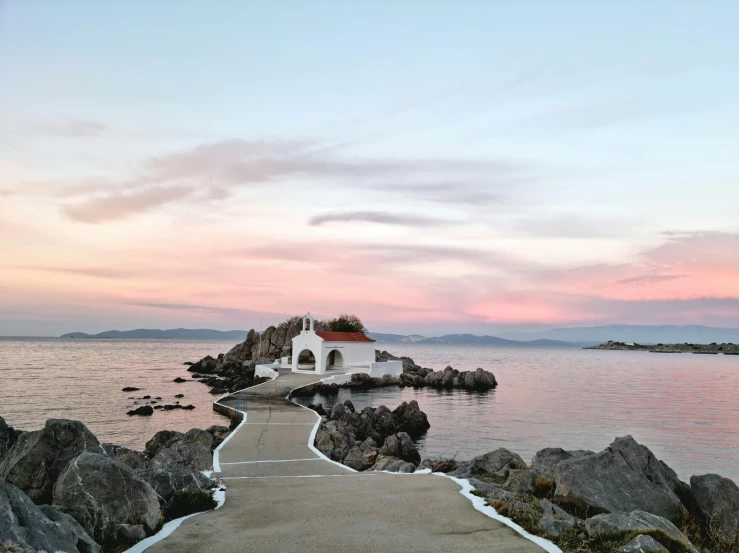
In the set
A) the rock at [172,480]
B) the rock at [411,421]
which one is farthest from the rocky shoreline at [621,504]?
the rock at [411,421]

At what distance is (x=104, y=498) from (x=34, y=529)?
2.34m

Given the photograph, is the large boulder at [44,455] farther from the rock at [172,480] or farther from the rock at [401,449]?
the rock at [401,449]

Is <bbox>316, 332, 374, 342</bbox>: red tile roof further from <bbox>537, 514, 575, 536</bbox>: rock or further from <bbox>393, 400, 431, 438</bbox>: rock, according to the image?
<bbox>537, 514, 575, 536</bbox>: rock

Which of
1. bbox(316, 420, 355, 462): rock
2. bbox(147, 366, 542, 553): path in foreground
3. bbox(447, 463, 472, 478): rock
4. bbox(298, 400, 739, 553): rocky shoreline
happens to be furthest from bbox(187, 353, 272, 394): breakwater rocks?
bbox(298, 400, 739, 553): rocky shoreline

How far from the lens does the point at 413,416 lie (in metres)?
34.0

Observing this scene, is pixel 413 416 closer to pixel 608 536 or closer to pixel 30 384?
pixel 608 536

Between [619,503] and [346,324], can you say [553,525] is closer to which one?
[619,503]

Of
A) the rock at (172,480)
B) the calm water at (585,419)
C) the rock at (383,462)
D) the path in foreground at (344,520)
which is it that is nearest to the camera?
the path in foreground at (344,520)

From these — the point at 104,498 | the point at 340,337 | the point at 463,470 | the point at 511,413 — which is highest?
the point at 340,337

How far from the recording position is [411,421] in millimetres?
33750

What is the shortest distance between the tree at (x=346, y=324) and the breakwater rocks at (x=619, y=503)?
241 ft

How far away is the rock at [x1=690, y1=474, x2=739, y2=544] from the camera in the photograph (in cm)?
1178

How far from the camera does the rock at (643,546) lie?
291 inches

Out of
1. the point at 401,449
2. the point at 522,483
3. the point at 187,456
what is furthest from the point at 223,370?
the point at 522,483
